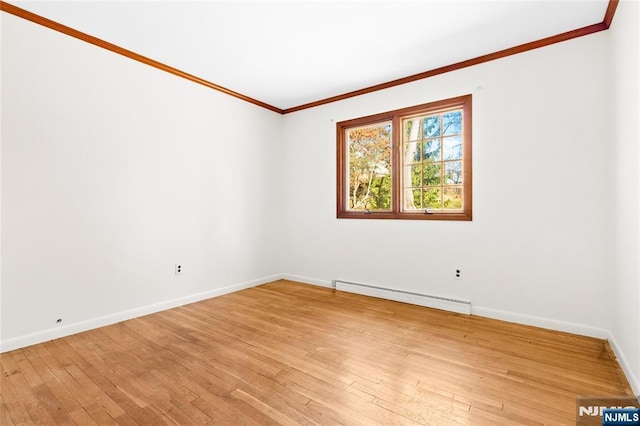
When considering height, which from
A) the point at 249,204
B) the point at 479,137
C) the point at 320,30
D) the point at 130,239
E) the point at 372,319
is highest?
the point at 320,30

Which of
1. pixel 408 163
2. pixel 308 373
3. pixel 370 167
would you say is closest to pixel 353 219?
pixel 370 167

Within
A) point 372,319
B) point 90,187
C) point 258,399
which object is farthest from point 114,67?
point 372,319

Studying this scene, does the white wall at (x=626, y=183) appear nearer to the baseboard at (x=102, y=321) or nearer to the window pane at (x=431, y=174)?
the window pane at (x=431, y=174)

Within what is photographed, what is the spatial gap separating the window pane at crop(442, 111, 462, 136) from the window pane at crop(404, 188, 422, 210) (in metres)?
0.75

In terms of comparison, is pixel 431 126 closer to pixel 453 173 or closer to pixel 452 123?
pixel 452 123

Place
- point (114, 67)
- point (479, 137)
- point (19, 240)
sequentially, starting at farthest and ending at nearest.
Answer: point (479, 137) → point (114, 67) → point (19, 240)

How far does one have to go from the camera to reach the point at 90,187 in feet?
9.33

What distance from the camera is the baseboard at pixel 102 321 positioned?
2.43 metres

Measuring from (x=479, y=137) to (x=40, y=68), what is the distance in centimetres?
414

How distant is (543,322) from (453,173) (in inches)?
67.1

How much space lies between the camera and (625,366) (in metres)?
2.02

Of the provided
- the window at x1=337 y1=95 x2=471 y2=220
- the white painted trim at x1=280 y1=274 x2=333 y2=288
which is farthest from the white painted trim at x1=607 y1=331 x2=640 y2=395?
the white painted trim at x1=280 y1=274 x2=333 y2=288

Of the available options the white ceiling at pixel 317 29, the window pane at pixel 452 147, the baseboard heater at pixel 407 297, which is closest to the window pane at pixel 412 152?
the window pane at pixel 452 147

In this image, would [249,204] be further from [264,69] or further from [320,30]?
[320,30]
